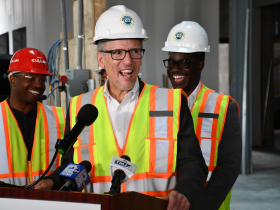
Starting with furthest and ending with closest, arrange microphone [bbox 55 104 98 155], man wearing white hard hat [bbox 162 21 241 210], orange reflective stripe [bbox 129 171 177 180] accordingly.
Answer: man wearing white hard hat [bbox 162 21 241 210] < orange reflective stripe [bbox 129 171 177 180] < microphone [bbox 55 104 98 155]

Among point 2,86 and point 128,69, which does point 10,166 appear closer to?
point 128,69

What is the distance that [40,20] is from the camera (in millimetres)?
5977

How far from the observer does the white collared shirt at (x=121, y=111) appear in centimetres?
175

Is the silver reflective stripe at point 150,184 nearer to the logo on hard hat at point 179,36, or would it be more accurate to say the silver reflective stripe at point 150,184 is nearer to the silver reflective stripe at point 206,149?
the silver reflective stripe at point 206,149

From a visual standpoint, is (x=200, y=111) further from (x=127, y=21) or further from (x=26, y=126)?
(x=26, y=126)

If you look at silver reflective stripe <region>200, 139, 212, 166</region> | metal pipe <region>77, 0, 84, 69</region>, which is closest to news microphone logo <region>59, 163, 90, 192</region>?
silver reflective stripe <region>200, 139, 212, 166</region>

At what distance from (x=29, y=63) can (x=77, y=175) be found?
152cm

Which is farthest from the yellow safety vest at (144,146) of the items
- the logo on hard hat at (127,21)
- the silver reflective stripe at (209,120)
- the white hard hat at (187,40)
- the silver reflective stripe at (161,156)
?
the white hard hat at (187,40)

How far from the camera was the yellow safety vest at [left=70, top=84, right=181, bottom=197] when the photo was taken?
5.49 ft

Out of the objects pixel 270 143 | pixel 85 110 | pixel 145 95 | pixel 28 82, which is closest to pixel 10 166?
pixel 28 82

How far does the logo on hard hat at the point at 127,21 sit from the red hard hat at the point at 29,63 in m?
0.96

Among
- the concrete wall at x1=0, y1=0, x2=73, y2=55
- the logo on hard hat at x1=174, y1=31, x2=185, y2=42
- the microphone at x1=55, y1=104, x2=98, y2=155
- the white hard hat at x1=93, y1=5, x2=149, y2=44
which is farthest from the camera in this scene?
the concrete wall at x1=0, y1=0, x2=73, y2=55

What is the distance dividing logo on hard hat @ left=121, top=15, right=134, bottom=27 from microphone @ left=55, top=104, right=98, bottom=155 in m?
0.63

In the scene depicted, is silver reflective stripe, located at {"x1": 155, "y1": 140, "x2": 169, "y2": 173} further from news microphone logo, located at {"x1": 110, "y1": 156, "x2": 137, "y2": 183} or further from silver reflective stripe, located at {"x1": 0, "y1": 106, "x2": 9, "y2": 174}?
silver reflective stripe, located at {"x1": 0, "y1": 106, "x2": 9, "y2": 174}
